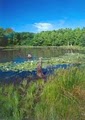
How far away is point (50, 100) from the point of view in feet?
13.1

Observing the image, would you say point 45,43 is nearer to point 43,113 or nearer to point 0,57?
point 43,113

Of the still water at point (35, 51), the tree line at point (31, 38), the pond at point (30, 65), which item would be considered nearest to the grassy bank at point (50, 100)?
the tree line at point (31, 38)

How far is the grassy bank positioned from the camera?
12.4ft

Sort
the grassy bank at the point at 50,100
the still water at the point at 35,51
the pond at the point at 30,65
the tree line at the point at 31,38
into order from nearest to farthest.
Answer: the grassy bank at the point at 50,100, the tree line at the point at 31,38, the pond at the point at 30,65, the still water at the point at 35,51

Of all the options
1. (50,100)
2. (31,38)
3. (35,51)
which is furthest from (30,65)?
(50,100)

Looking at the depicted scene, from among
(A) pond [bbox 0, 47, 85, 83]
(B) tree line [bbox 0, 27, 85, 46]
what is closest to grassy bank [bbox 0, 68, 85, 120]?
(B) tree line [bbox 0, 27, 85, 46]

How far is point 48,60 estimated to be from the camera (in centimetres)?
1173

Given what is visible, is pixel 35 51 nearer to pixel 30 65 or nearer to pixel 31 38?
pixel 30 65

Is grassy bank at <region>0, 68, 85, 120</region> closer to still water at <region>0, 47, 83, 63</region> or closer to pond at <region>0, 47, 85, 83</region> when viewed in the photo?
pond at <region>0, 47, 85, 83</region>

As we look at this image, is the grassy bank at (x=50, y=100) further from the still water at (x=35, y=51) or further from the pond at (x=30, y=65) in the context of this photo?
the still water at (x=35, y=51)

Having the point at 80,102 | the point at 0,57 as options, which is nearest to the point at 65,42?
the point at 80,102

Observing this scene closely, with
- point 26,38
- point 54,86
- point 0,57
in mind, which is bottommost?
point 0,57

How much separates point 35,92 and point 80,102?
72 centimetres

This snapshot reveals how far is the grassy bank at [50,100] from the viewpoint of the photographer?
12.4 ft
